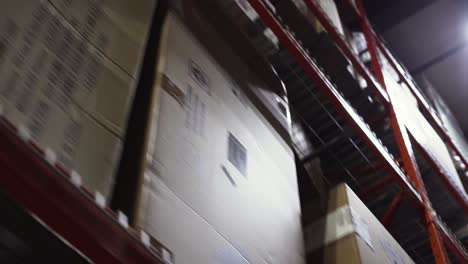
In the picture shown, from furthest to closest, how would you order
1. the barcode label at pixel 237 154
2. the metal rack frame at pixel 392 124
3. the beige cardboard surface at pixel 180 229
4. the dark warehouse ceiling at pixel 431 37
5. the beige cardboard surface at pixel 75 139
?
the dark warehouse ceiling at pixel 431 37
the metal rack frame at pixel 392 124
the barcode label at pixel 237 154
the beige cardboard surface at pixel 180 229
the beige cardboard surface at pixel 75 139

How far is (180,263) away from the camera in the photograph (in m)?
1.26

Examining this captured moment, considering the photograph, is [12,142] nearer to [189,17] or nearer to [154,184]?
[154,184]

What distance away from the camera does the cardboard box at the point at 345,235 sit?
2.14 m

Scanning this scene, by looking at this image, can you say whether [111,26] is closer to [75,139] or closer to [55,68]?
[55,68]

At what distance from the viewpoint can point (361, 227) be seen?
2.27 meters

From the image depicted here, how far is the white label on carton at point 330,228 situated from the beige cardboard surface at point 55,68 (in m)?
1.10

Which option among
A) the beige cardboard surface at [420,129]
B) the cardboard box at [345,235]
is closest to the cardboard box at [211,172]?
the cardboard box at [345,235]

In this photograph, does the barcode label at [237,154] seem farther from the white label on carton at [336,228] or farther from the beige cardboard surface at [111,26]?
the white label on carton at [336,228]

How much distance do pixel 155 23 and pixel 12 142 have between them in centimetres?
118

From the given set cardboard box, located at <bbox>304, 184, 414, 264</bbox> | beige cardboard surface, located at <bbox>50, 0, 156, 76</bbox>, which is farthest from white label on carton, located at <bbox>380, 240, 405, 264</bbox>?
beige cardboard surface, located at <bbox>50, 0, 156, 76</bbox>

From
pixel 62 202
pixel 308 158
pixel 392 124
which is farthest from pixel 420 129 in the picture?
pixel 62 202

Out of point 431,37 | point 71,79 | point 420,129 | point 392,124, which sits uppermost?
point 71,79

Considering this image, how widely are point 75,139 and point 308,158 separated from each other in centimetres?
182

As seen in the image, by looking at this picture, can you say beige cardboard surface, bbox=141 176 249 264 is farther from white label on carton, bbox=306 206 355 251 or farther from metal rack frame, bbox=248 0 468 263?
metal rack frame, bbox=248 0 468 263
